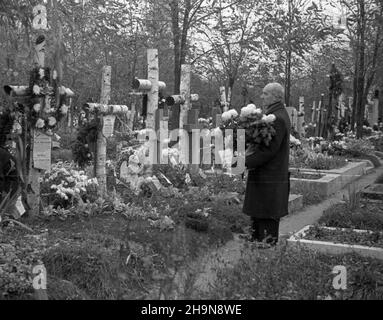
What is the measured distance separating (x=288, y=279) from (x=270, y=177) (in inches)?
62.1

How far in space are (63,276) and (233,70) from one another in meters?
14.7

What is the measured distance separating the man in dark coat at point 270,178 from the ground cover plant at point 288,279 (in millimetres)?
531

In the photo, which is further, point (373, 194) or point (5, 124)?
point (373, 194)

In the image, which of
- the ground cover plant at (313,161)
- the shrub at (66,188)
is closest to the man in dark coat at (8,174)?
the shrub at (66,188)

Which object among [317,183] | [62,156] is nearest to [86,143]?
[317,183]

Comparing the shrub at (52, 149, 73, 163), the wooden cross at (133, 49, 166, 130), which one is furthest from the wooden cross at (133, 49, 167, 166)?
the shrub at (52, 149, 73, 163)

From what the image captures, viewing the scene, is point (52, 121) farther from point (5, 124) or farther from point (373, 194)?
point (373, 194)

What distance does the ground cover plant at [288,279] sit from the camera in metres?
4.10

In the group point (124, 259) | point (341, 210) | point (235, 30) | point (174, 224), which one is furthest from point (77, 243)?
point (235, 30)

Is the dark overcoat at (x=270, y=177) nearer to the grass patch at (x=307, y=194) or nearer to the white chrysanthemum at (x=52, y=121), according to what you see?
the white chrysanthemum at (x=52, y=121)

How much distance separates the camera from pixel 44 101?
7.19 meters

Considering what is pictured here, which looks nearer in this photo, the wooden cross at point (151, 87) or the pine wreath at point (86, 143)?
the pine wreath at point (86, 143)

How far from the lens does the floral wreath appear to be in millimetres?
6943

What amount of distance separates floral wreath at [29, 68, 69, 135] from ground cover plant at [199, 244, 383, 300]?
3.16m
